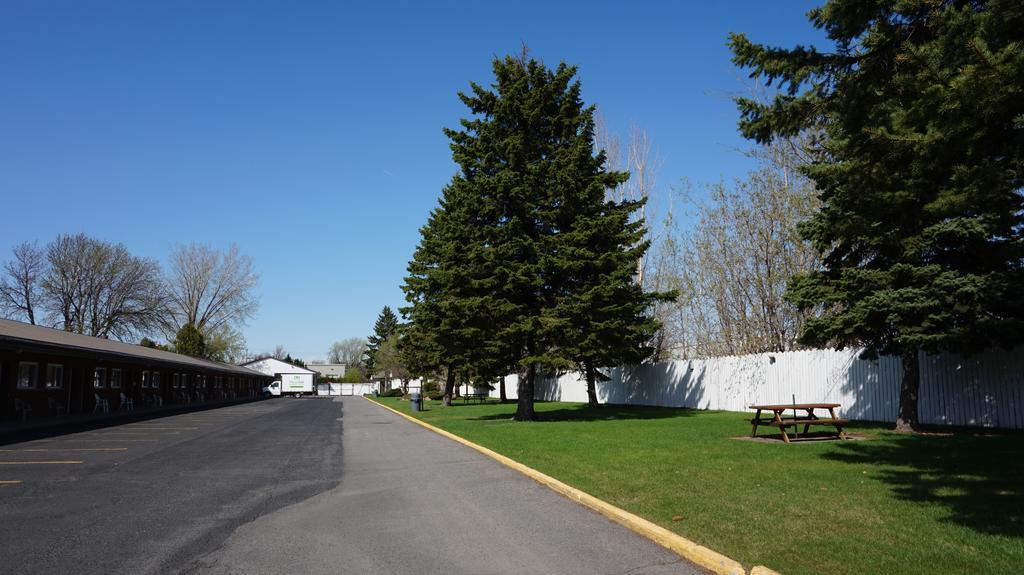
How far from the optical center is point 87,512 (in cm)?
780

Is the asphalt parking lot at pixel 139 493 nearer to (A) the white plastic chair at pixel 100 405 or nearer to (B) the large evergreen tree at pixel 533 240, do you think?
(B) the large evergreen tree at pixel 533 240

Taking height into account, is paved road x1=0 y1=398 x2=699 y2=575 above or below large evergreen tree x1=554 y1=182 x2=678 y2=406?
below

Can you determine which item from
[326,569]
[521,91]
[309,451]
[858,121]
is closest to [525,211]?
[521,91]

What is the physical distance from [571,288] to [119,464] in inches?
561

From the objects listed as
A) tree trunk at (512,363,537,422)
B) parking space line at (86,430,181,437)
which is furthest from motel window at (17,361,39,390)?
tree trunk at (512,363,537,422)

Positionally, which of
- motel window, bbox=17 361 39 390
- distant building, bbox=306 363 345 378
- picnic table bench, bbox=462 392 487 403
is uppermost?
motel window, bbox=17 361 39 390

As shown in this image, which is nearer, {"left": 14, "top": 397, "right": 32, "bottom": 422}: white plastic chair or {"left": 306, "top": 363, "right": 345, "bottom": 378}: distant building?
{"left": 14, "top": 397, "right": 32, "bottom": 422}: white plastic chair

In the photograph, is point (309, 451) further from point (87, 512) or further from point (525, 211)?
point (525, 211)

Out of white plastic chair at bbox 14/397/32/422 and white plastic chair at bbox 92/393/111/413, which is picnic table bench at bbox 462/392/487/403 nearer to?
white plastic chair at bbox 92/393/111/413

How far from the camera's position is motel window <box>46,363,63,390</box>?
2711cm

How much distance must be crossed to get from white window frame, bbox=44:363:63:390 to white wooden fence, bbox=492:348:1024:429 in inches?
1008

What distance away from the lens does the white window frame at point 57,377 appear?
88.6 ft

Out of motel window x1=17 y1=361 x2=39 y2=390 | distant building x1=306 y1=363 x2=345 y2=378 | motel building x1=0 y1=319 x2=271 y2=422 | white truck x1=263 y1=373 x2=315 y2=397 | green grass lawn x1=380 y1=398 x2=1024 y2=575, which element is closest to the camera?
green grass lawn x1=380 y1=398 x2=1024 y2=575

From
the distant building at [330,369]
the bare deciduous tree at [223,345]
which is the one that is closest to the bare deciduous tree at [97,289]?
the bare deciduous tree at [223,345]
